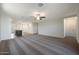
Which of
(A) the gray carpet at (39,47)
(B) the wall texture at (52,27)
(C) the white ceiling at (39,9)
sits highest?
(C) the white ceiling at (39,9)

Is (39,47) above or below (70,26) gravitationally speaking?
below

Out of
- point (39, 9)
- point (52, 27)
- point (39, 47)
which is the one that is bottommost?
point (39, 47)

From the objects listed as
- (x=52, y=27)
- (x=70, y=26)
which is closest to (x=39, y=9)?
(x=52, y=27)

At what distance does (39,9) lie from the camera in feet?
6.67

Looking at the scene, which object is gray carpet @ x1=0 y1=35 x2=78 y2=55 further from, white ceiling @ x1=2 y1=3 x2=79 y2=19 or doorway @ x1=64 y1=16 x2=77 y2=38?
white ceiling @ x1=2 y1=3 x2=79 y2=19

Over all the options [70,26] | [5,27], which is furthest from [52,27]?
[5,27]

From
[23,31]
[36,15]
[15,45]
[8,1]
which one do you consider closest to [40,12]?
[36,15]

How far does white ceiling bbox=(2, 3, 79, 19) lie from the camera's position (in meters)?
2.01

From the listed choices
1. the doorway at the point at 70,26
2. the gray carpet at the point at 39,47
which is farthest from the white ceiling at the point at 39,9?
the gray carpet at the point at 39,47

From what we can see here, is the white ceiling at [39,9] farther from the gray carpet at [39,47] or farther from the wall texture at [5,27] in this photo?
the gray carpet at [39,47]

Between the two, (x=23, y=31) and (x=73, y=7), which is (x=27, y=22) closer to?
(x=23, y=31)

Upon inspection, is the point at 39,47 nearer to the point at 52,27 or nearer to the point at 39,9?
the point at 52,27

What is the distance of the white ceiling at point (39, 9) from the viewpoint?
79.1 inches

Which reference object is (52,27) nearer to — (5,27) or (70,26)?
(70,26)
